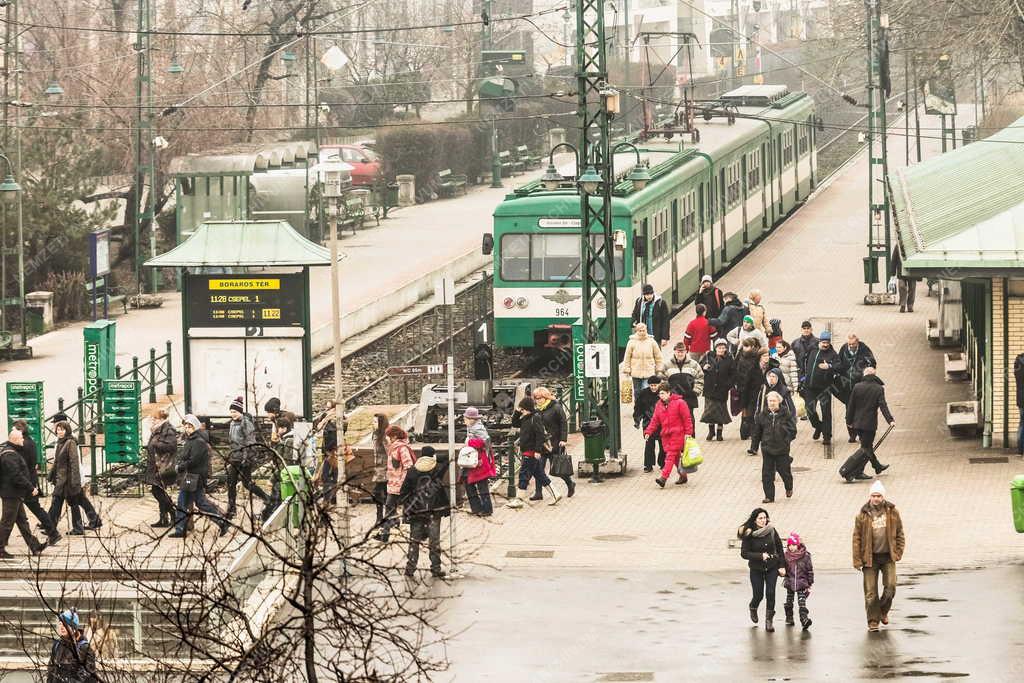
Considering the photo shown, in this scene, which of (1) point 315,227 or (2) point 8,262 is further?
(1) point 315,227

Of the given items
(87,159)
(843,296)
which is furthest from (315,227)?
(843,296)

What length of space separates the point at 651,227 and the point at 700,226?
5000 millimetres

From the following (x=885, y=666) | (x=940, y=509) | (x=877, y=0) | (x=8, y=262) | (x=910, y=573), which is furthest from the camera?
(x=8, y=262)

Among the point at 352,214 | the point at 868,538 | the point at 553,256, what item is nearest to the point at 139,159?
the point at 352,214

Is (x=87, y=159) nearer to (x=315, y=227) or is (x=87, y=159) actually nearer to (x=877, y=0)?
(x=315, y=227)

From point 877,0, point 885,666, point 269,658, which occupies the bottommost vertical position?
point 885,666

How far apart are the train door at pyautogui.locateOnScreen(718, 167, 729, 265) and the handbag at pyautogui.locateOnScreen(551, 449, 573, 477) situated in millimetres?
18298

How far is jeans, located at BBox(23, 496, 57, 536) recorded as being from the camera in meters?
21.6

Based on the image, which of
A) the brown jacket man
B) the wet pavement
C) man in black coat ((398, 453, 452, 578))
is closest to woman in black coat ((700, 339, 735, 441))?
man in black coat ((398, 453, 452, 578))

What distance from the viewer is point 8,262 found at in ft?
141

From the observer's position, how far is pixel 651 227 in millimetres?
34938

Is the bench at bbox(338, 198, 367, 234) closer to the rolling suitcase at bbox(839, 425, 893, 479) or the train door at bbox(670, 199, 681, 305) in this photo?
the train door at bbox(670, 199, 681, 305)

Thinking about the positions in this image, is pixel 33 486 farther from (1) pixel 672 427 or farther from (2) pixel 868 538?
(2) pixel 868 538

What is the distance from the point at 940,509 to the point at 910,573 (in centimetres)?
277
